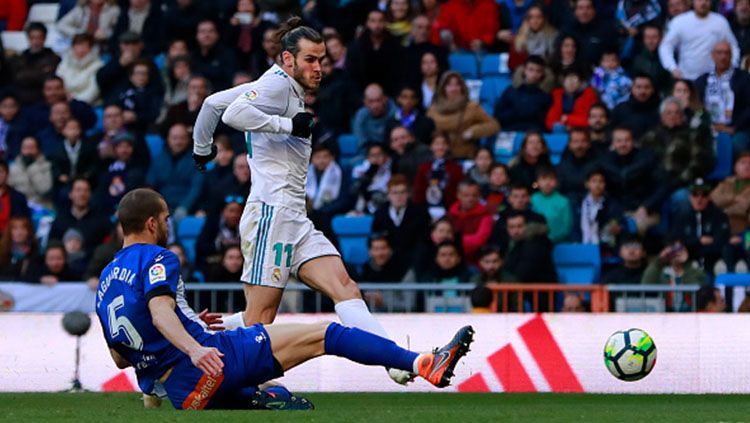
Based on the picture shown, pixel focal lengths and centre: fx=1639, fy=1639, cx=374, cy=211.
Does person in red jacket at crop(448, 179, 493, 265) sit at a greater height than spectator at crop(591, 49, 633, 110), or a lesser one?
lesser

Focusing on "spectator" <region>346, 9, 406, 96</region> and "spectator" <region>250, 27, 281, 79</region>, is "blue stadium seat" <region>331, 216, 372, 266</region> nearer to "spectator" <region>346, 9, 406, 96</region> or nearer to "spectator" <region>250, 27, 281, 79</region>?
"spectator" <region>346, 9, 406, 96</region>

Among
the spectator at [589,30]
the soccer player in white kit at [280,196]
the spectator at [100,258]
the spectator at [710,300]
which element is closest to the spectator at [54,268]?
the spectator at [100,258]

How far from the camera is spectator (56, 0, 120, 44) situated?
2114 cm

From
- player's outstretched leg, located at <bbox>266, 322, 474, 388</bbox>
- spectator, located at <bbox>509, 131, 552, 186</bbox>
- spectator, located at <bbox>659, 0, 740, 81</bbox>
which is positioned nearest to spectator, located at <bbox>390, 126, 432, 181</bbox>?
spectator, located at <bbox>509, 131, 552, 186</bbox>

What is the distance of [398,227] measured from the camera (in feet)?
53.4

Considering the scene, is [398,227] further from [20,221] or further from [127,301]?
[127,301]

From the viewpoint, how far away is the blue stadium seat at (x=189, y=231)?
1773 cm

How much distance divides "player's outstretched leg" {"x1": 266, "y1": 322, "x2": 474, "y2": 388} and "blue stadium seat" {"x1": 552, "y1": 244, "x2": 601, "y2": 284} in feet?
25.1

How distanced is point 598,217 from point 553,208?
1.48 feet

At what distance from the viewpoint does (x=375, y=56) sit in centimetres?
1877

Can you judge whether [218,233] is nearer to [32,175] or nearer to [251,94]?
[32,175]

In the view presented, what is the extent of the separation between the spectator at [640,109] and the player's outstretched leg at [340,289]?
7736mm

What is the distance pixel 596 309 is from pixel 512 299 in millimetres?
774

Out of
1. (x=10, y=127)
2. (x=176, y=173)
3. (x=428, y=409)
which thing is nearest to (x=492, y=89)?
(x=176, y=173)
